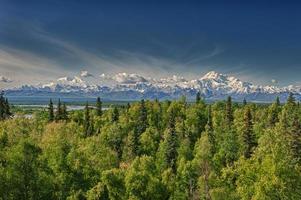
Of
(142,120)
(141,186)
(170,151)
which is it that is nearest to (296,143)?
(170,151)

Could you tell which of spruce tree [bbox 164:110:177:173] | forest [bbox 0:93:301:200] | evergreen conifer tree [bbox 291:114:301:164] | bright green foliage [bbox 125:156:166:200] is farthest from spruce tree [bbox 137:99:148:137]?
bright green foliage [bbox 125:156:166:200]

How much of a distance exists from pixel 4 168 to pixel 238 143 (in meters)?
82.6

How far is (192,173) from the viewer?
8994 centimetres

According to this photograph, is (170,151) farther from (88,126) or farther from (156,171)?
(88,126)

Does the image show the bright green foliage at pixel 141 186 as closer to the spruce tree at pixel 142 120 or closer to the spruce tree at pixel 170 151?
the spruce tree at pixel 170 151

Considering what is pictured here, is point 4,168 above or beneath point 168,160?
above

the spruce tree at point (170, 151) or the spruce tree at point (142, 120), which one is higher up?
the spruce tree at point (142, 120)

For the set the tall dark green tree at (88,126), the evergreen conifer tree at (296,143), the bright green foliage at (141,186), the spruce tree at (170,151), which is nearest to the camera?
the bright green foliage at (141,186)

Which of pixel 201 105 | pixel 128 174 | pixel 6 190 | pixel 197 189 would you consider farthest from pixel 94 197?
pixel 201 105

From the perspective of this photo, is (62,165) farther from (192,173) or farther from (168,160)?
(168,160)

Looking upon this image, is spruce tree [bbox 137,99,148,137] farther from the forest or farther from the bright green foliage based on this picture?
the bright green foliage

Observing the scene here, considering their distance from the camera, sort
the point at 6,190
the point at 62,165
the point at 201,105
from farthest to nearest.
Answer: the point at 201,105 → the point at 62,165 → the point at 6,190

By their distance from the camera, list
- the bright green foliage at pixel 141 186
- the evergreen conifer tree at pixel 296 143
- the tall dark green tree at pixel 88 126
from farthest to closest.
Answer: the tall dark green tree at pixel 88 126, the evergreen conifer tree at pixel 296 143, the bright green foliage at pixel 141 186

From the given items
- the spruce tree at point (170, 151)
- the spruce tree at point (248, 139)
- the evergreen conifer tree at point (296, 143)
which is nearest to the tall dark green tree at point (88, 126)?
the spruce tree at point (170, 151)
